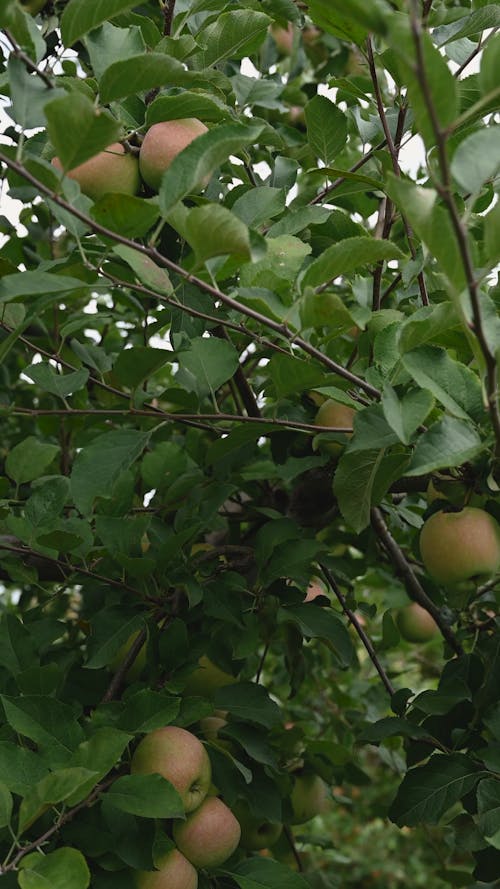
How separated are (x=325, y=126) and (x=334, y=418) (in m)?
0.37

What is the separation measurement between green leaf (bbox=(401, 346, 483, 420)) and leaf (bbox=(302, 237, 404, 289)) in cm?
9

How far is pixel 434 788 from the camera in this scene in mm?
1073

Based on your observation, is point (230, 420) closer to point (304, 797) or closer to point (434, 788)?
point (434, 788)

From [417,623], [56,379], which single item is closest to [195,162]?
[56,379]

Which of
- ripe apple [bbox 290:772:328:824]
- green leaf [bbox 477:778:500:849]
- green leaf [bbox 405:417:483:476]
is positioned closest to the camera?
green leaf [bbox 405:417:483:476]

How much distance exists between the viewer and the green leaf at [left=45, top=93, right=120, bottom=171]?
66cm

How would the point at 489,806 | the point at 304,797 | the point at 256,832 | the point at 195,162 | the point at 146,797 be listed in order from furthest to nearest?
the point at 304,797 < the point at 256,832 < the point at 489,806 < the point at 146,797 < the point at 195,162

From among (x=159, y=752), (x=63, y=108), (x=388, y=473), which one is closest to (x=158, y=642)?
(x=159, y=752)

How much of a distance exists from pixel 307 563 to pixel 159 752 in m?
0.32

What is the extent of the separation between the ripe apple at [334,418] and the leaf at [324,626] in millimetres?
209

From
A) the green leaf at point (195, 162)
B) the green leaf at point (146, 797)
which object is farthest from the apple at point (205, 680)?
the green leaf at point (195, 162)

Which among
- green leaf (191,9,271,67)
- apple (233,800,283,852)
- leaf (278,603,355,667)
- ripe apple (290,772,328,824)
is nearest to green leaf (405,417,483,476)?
leaf (278,603,355,667)

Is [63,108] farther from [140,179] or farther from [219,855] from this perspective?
[219,855]

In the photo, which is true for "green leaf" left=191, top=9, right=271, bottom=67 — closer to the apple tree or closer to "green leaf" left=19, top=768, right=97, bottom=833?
the apple tree
